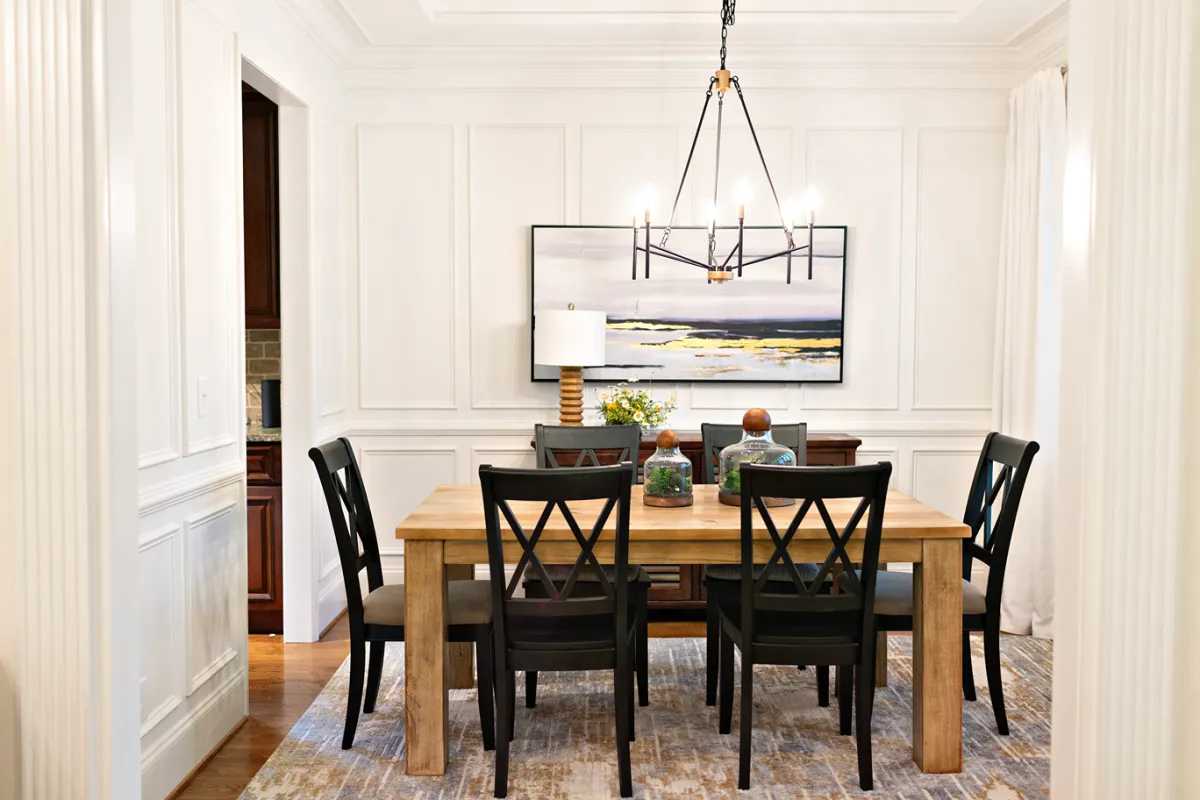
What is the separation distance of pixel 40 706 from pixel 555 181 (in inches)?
143

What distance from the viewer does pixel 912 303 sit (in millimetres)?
5043

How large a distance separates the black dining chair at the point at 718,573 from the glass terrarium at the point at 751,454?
304 mm

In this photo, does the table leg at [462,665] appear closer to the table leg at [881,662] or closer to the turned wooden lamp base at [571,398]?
the turned wooden lamp base at [571,398]

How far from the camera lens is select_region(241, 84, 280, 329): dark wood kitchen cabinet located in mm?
4449

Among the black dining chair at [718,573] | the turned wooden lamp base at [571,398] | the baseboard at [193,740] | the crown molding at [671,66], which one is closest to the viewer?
the baseboard at [193,740]

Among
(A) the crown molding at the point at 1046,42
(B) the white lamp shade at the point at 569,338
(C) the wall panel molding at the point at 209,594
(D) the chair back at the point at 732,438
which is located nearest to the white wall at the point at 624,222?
(A) the crown molding at the point at 1046,42

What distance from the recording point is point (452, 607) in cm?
312

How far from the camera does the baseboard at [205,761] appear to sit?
9.42ft

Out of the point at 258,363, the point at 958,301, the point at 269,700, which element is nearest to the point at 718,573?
the point at 269,700

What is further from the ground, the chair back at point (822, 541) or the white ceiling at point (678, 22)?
the white ceiling at point (678, 22)

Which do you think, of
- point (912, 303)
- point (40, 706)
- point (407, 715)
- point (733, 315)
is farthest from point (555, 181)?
point (40, 706)

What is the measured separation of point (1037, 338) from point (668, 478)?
2257 mm

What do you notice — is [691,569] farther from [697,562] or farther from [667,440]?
[697,562]

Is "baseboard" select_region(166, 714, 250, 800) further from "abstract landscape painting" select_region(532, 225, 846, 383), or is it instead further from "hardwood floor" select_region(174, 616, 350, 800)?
"abstract landscape painting" select_region(532, 225, 846, 383)
